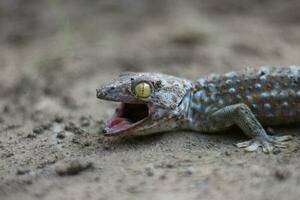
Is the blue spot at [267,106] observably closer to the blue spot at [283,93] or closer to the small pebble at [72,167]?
the blue spot at [283,93]

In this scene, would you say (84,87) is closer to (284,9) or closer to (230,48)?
(230,48)

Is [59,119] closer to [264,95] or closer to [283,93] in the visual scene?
[264,95]

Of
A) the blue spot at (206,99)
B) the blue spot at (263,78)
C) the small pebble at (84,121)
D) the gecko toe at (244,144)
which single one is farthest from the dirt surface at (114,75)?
the blue spot at (263,78)

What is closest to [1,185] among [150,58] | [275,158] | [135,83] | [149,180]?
[149,180]

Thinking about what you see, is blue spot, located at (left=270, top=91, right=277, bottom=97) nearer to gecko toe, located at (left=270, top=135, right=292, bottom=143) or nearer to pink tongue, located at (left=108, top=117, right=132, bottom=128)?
gecko toe, located at (left=270, top=135, right=292, bottom=143)

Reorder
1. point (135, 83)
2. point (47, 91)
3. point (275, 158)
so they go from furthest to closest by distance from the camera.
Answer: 1. point (47, 91)
2. point (135, 83)
3. point (275, 158)

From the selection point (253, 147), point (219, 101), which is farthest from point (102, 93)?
point (253, 147)
